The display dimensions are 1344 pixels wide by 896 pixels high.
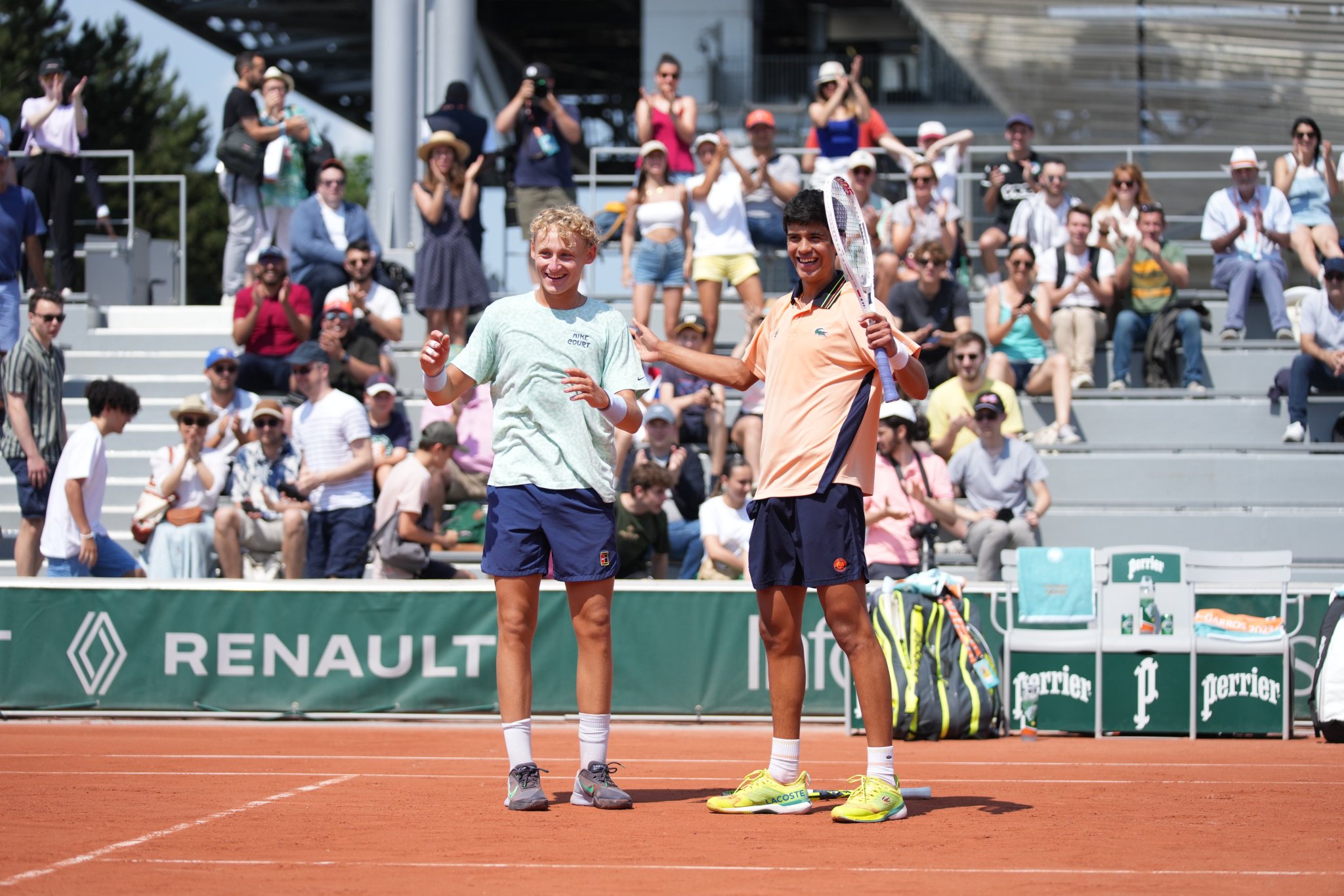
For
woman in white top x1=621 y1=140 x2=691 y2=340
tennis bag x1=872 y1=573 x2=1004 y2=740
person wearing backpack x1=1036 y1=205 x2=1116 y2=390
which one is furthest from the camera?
person wearing backpack x1=1036 y1=205 x2=1116 y2=390

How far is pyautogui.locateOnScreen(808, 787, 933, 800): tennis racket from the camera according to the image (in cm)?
647

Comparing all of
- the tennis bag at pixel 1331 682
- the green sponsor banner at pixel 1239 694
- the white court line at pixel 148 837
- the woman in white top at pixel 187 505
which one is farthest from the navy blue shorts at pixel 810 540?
the woman in white top at pixel 187 505

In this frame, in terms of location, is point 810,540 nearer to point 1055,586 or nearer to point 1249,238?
point 1055,586

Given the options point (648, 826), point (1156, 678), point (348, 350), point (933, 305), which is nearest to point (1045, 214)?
point (933, 305)

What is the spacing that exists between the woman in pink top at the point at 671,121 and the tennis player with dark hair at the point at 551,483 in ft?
29.6

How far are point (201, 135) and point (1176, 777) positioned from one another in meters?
48.7

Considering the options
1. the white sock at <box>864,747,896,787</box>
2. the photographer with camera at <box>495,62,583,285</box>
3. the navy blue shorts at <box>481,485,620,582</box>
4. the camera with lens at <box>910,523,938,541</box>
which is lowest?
the white sock at <box>864,747,896,787</box>

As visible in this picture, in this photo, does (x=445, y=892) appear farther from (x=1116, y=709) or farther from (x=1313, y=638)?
(x=1313, y=638)

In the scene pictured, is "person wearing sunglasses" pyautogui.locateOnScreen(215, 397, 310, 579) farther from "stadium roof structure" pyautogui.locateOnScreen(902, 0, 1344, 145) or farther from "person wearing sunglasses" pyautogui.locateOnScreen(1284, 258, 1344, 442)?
"stadium roof structure" pyautogui.locateOnScreen(902, 0, 1344, 145)

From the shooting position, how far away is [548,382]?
630cm

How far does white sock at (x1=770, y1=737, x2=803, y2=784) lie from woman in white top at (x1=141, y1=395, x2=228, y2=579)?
6.69 meters

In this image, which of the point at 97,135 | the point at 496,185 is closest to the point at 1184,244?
A: the point at 496,185

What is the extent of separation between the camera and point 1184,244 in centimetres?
1714

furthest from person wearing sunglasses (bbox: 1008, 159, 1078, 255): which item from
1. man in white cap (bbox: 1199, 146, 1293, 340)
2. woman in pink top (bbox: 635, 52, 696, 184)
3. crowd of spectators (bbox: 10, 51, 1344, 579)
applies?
woman in pink top (bbox: 635, 52, 696, 184)
